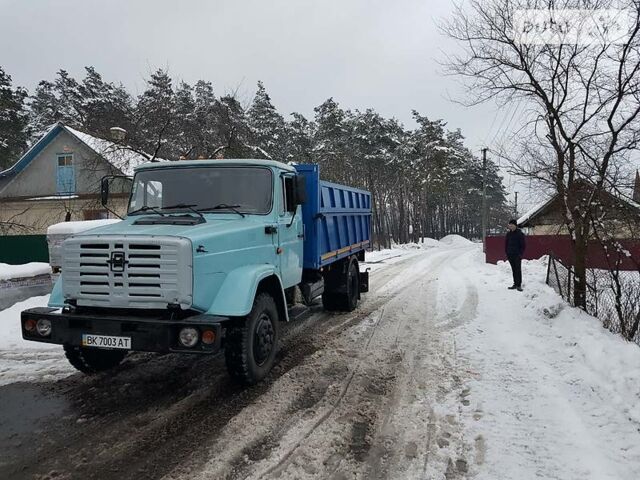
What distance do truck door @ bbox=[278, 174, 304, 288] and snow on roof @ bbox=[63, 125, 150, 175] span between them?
11.0 metres

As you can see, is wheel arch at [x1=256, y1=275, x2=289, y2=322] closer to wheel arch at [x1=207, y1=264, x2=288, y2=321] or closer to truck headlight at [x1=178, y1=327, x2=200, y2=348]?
wheel arch at [x1=207, y1=264, x2=288, y2=321]

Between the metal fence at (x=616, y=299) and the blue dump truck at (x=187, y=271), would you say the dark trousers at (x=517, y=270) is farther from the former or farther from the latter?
the blue dump truck at (x=187, y=271)

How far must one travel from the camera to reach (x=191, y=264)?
3.79 m

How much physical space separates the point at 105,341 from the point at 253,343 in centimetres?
138

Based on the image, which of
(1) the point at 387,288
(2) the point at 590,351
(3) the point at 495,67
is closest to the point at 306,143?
(1) the point at 387,288

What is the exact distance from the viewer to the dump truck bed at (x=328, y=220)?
251 inches

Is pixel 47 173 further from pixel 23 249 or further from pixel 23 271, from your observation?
pixel 23 271

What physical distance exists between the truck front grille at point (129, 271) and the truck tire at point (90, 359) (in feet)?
3.23

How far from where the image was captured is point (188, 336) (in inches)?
145

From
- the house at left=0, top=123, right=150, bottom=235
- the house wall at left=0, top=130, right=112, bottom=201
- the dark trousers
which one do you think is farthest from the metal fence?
the house wall at left=0, top=130, right=112, bottom=201

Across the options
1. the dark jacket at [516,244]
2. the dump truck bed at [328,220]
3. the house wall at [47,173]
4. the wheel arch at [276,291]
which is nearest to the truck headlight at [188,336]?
the wheel arch at [276,291]

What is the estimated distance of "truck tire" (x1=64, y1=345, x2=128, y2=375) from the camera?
185 inches

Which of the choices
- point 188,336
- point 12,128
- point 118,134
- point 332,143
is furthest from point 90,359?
point 332,143

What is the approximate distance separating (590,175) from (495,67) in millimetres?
2505
